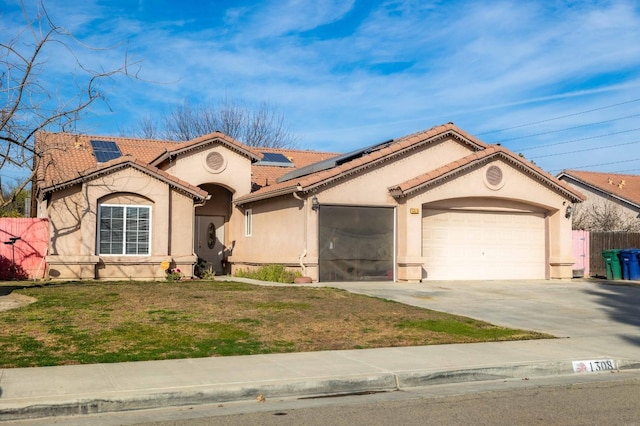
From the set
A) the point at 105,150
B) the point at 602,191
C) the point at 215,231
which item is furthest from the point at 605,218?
the point at 105,150

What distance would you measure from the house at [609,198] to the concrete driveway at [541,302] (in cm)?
1518

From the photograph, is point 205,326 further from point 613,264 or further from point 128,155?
point 613,264

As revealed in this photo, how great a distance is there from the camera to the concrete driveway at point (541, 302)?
1350cm

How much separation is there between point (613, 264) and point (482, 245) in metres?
5.96

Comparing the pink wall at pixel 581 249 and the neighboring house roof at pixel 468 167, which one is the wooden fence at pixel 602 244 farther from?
the neighboring house roof at pixel 468 167

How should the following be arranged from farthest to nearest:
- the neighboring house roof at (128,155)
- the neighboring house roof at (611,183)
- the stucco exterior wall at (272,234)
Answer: the neighboring house roof at (611,183) → the stucco exterior wall at (272,234) → the neighboring house roof at (128,155)

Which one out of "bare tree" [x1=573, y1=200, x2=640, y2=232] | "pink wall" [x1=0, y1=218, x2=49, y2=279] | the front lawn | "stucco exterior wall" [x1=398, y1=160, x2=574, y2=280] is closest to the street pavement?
the front lawn

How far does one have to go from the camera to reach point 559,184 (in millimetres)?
24172

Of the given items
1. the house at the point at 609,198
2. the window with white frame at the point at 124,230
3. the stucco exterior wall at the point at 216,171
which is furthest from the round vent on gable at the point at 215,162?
the house at the point at 609,198

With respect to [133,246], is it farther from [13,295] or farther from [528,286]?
[528,286]

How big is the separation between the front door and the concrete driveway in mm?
8263

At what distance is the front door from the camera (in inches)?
1092

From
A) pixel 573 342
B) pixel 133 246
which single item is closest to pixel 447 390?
pixel 573 342

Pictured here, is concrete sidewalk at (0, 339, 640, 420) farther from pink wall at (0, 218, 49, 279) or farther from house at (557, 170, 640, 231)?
house at (557, 170, 640, 231)
